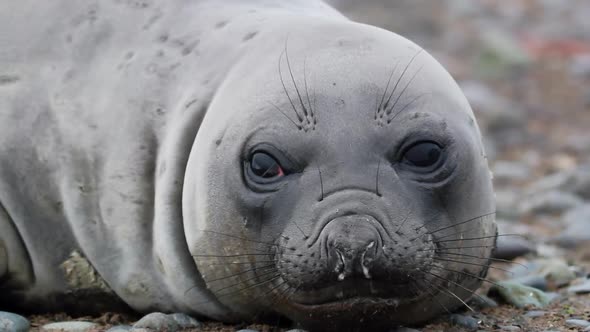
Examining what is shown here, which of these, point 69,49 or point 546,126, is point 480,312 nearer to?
point 69,49

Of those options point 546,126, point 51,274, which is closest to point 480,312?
point 51,274

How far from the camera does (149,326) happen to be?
4.10 metres

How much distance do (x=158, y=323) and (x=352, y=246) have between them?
116cm

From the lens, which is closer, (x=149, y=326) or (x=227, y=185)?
(x=227, y=185)

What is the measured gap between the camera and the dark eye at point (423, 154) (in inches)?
143

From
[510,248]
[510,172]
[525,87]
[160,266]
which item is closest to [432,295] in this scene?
[160,266]

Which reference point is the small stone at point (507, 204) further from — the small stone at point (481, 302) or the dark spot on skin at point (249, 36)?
the dark spot on skin at point (249, 36)

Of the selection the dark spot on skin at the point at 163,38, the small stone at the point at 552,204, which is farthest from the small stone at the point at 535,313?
the small stone at the point at 552,204

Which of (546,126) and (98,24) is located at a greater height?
(546,126)

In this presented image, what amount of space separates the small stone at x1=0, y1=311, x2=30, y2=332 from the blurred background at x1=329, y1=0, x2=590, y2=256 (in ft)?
8.68

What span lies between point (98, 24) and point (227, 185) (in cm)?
124

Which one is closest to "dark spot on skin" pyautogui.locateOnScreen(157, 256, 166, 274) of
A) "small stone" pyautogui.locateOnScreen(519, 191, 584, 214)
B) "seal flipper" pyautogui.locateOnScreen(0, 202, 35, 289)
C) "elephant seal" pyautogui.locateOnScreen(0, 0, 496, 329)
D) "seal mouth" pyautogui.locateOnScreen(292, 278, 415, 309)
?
"elephant seal" pyautogui.locateOnScreen(0, 0, 496, 329)

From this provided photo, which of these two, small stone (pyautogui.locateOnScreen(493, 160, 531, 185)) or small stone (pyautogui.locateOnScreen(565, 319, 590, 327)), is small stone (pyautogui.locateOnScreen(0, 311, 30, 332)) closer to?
small stone (pyautogui.locateOnScreen(565, 319, 590, 327))

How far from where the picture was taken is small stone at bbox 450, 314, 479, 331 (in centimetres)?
410
